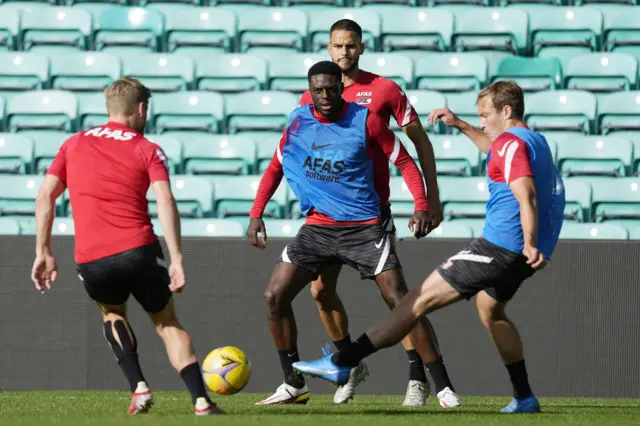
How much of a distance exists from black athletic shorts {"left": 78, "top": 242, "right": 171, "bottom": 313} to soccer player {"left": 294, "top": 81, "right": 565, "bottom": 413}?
95 centimetres

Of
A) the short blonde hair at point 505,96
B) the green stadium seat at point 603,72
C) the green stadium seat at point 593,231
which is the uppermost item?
the short blonde hair at point 505,96

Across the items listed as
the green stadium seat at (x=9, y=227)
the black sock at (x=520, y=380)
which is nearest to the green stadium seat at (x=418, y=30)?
the green stadium seat at (x=9, y=227)

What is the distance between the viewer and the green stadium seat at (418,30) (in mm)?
12906

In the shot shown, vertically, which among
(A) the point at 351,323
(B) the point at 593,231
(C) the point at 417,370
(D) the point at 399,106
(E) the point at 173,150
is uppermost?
(D) the point at 399,106

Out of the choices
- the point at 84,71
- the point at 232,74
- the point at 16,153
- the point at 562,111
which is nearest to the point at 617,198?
the point at 562,111

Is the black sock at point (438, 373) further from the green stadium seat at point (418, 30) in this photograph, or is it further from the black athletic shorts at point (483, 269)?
the green stadium seat at point (418, 30)

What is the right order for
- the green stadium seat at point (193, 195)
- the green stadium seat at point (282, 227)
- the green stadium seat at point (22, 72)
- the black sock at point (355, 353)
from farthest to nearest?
1. the green stadium seat at point (22, 72)
2. the green stadium seat at point (193, 195)
3. the green stadium seat at point (282, 227)
4. the black sock at point (355, 353)

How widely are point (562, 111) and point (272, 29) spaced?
11.4 feet

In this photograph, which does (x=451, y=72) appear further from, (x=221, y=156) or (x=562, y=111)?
(x=221, y=156)

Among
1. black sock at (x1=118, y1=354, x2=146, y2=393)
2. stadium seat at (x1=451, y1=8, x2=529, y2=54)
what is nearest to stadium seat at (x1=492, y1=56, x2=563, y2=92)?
stadium seat at (x1=451, y1=8, x2=529, y2=54)

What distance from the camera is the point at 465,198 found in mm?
10781

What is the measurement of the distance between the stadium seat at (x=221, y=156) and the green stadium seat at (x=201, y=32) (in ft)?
6.34

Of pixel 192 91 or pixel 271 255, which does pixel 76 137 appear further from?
pixel 192 91

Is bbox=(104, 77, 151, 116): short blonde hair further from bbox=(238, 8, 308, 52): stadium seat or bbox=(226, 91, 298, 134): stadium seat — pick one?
bbox=(238, 8, 308, 52): stadium seat
